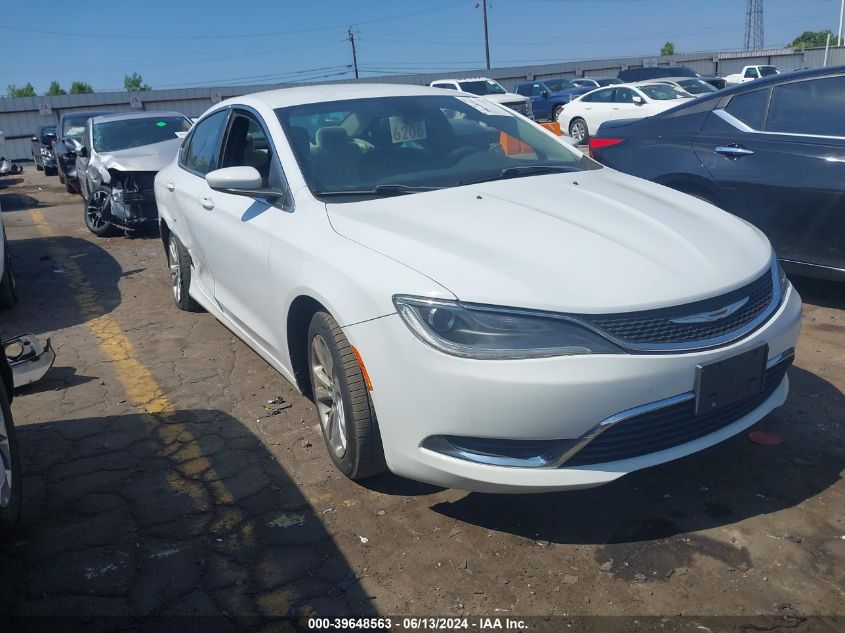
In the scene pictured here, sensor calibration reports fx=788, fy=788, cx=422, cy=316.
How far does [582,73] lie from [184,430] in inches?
1790

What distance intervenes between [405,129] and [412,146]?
0.14m

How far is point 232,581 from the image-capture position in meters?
2.86

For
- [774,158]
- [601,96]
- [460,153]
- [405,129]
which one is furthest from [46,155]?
[774,158]

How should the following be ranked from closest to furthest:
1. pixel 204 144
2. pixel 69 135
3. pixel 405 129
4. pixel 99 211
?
pixel 405 129 → pixel 204 144 → pixel 99 211 → pixel 69 135

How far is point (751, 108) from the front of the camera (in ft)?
18.2

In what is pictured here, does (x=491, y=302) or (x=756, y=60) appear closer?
(x=491, y=302)

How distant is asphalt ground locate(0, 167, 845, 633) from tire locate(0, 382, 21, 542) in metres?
0.15

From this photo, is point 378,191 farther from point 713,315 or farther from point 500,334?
point 713,315

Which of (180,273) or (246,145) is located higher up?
(246,145)

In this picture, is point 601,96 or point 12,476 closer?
point 12,476

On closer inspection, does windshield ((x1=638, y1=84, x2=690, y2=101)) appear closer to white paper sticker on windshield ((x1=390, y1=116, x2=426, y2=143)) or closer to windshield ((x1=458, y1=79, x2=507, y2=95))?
windshield ((x1=458, y1=79, x2=507, y2=95))

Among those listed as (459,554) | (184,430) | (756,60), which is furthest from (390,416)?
(756,60)

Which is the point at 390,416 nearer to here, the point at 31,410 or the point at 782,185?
the point at 31,410

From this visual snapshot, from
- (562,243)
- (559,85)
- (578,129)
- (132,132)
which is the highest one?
(562,243)
